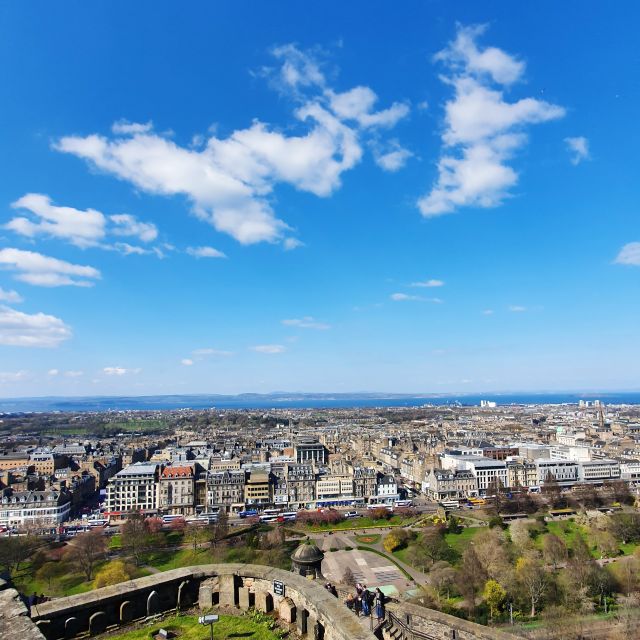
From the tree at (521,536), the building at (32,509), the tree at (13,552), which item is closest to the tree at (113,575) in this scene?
the tree at (13,552)

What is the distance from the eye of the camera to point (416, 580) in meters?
38.7

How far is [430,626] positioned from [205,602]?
19.9ft

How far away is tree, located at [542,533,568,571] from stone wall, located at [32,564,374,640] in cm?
3687

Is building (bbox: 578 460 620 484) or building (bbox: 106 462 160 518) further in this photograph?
building (bbox: 578 460 620 484)

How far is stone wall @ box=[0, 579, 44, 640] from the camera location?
559 centimetres

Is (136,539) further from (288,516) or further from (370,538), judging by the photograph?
(370,538)

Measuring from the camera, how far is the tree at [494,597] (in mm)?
29831

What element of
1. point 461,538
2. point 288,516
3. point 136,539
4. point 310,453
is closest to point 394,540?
point 461,538

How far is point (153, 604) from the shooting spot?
8906 mm

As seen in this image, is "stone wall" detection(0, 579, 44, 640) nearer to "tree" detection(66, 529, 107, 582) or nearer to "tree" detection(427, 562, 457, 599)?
"tree" detection(427, 562, 457, 599)

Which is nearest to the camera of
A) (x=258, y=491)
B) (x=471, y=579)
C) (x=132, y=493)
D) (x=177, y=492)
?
(x=471, y=579)

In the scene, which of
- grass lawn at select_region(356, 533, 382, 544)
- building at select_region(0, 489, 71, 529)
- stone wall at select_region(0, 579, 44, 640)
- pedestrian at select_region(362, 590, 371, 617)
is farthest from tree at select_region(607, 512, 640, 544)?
building at select_region(0, 489, 71, 529)

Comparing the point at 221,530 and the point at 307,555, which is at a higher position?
the point at 307,555

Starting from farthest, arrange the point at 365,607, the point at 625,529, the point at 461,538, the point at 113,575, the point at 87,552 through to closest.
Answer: the point at 461,538, the point at 625,529, the point at 87,552, the point at 113,575, the point at 365,607
